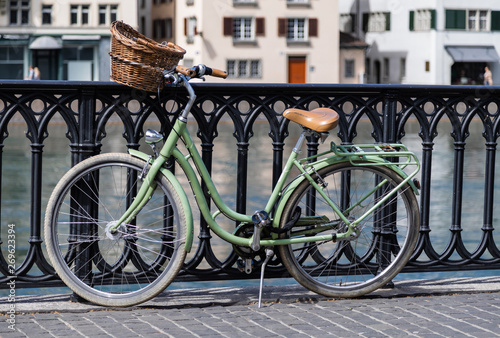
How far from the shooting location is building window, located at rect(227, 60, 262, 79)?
183 ft

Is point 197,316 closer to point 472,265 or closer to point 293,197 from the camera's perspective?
point 293,197

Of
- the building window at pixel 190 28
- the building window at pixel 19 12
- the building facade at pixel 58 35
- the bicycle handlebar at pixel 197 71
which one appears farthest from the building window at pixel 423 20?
the bicycle handlebar at pixel 197 71

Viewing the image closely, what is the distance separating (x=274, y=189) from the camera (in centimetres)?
495

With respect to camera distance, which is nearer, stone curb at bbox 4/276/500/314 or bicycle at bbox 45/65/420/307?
bicycle at bbox 45/65/420/307

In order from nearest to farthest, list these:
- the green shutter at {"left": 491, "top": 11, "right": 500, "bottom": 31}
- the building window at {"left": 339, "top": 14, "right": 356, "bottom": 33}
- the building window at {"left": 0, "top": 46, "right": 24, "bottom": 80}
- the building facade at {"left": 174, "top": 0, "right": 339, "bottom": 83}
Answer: the building window at {"left": 0, "top": 46, "right": 24, "bottom": 80} → the building facade at {"left": 174, "top": 0, "right": 339, "bottom": 83} → the green shutter at {"left": 491, "top": 11, "right": 500, "bottom": 31} → the building window at {"left": 339, "top": 14, "right": 356, "bottom": 33}

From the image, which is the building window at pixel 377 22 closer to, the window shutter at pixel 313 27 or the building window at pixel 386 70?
the building window at pixel 386 70

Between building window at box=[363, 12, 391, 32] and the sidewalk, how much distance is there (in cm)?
5792

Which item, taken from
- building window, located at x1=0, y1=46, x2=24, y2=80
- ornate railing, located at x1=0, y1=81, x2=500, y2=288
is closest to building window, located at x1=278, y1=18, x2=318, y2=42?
building window, located at x1=0, y1=46, x2=24, y2=80

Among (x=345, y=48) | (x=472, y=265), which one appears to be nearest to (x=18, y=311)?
(x=472, y=265)

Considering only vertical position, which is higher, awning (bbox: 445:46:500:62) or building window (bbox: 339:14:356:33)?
building window (bbox: 339:14:356:33)

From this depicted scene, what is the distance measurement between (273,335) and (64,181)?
1269 mm

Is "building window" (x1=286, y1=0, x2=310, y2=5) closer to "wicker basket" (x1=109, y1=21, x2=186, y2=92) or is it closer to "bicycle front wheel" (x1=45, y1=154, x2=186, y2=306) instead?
"bicycle front wheel" (x1=45, y1=154, x2=186, y2=306)

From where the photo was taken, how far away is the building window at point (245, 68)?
55.8m

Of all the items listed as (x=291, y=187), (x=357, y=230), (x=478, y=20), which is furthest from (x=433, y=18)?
(x=291, y=187)
